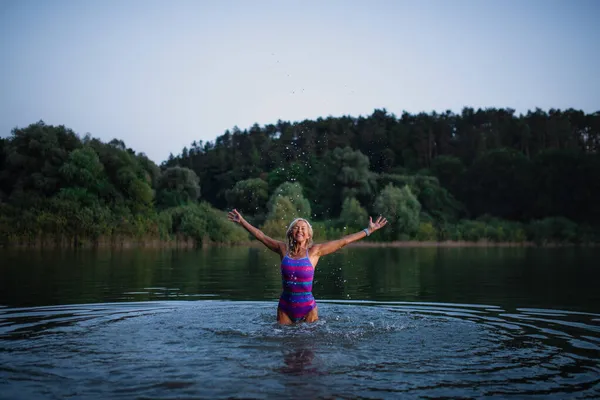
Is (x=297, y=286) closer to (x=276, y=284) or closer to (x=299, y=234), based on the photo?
(x=299, y=234)

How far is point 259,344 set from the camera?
8.98 meters

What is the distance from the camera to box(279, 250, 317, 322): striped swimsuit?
34.8ft

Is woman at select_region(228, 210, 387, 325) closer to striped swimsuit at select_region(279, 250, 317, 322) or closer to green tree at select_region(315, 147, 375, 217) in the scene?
striped swimsuit at select_region(279, 250, 317, 322)

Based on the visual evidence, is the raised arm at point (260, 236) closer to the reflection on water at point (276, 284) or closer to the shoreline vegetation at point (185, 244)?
the reflection on water at point (276, 284)

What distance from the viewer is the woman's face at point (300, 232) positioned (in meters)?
10.5

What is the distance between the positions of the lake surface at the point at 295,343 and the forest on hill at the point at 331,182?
33.3 metres

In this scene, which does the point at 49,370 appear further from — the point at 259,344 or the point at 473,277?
the point at 473,277

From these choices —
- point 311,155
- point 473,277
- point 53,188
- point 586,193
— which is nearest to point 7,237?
point 53,188

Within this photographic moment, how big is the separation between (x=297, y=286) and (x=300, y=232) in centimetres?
92

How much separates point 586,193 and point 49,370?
267ft

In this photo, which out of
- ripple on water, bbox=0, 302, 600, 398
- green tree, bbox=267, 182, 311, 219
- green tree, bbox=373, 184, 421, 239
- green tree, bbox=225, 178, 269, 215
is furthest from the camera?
green tree, bbox=225, 178, 269, 215

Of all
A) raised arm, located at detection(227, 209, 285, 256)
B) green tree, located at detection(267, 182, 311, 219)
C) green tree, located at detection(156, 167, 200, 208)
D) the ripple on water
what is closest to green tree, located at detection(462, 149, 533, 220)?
green tree, located at detection(267, 182, 311, 219)

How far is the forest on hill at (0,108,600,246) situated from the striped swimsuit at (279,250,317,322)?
37.8m

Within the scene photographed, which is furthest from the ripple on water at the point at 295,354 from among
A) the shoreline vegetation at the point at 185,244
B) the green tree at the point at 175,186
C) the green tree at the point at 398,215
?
the green tree at the point at 175,186
